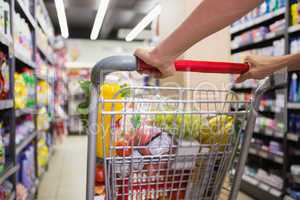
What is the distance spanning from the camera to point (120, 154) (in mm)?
917

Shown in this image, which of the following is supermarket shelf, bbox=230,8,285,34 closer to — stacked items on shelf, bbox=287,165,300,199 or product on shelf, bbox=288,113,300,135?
product on shelf, bbox=288,113,300,135

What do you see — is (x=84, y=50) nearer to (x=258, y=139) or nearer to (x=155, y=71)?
(x=258, y=139)

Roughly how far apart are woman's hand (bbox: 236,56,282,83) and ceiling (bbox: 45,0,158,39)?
6.45m

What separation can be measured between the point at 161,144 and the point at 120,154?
0.41ft

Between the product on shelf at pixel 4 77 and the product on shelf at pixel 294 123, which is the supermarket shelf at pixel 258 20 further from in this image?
the product on shelf at pixel 4 77

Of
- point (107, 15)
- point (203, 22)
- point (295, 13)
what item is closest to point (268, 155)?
point (295, 13)

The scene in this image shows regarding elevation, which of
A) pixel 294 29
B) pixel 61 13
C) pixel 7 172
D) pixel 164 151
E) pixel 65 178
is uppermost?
pixel 61 13

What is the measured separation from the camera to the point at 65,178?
3436 millimetres

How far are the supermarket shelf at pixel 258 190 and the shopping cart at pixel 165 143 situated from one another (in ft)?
6.28

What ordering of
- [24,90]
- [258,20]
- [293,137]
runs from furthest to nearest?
[258,20], [293,137], [24,90]

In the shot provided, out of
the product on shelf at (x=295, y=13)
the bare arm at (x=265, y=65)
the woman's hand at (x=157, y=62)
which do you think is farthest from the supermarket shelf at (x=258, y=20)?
the woman's hand at (x=157, y=62)

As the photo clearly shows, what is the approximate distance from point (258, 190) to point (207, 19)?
2.61m

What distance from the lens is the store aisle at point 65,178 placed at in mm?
2801

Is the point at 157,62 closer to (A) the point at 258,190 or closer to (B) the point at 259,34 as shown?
(A) the point at 258,190
